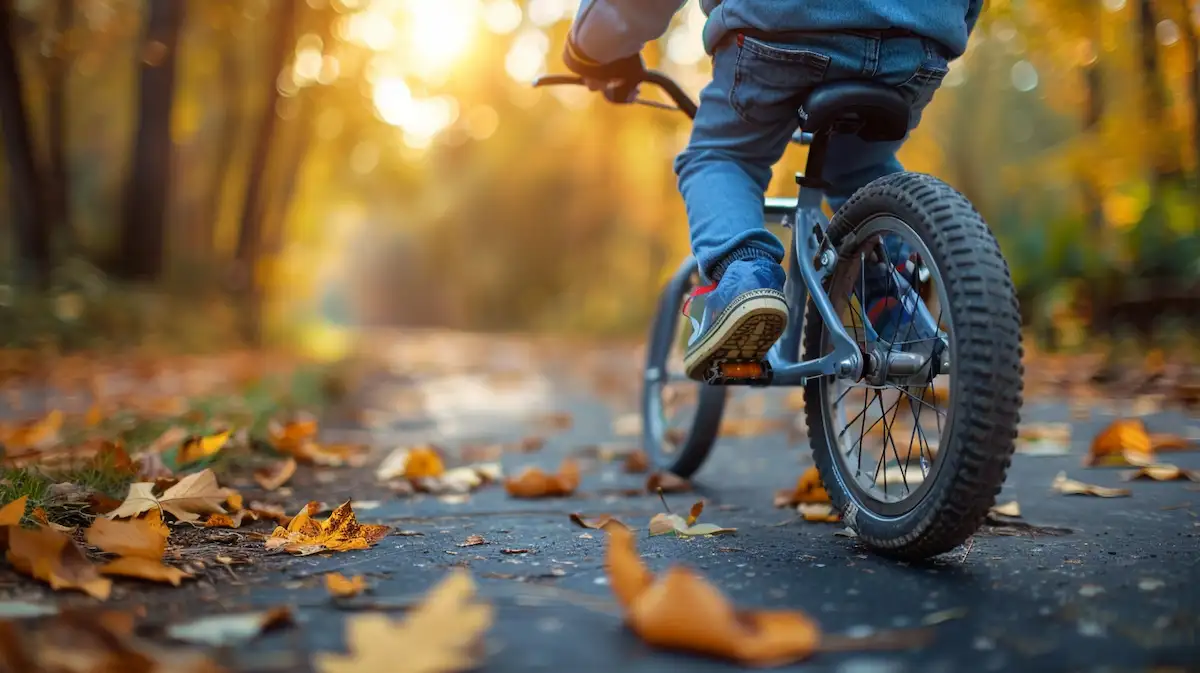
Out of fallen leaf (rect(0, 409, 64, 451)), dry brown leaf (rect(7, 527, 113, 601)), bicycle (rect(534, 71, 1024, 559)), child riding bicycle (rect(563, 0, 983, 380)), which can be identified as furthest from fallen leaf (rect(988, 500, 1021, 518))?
fallen leaf (rect(0, 409, 64, 451))

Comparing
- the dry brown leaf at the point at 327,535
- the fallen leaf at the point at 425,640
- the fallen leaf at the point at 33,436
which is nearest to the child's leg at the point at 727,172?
the dry brown leaf at the point at 327,535

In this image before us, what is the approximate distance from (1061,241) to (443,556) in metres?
8.28

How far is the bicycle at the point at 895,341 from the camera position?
1706 mm

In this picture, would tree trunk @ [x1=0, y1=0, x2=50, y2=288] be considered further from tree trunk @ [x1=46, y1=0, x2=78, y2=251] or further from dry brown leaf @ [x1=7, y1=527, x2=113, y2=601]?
dry brown leaf @ [x1=7, y1=527, x2=113, y2=601]

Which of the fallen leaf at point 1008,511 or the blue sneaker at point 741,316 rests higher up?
the blue sneaker at point 741,316

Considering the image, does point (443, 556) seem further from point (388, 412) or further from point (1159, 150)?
point (1159, 150)

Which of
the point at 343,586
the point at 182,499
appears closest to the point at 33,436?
the point at 182,499

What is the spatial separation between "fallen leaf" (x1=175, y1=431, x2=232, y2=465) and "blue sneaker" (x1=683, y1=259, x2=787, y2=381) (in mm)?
1578

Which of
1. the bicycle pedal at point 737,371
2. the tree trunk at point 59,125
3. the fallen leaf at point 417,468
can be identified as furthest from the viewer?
the tree trunk at point 59,125

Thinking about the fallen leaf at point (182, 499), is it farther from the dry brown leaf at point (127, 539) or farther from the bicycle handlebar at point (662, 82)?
the bicycle handlebar at point (662, 82)

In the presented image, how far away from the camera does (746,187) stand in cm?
232

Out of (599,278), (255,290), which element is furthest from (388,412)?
(599,278)

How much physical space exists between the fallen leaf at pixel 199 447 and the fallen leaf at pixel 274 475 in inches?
6.3

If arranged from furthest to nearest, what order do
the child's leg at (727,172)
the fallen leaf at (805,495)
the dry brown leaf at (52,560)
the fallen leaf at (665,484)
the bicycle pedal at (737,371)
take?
the fallen leaf at (665,484)
the fallen leaf at (805,495)
the bicycle pedal at (737,371)
the child's leg at (727,172)
the dry brown leaf at (52,560)
